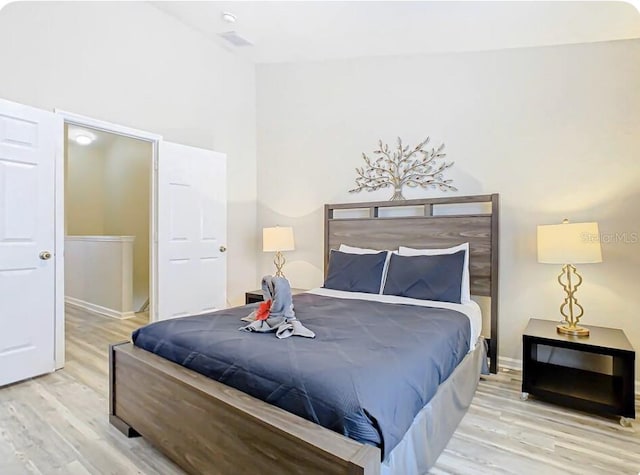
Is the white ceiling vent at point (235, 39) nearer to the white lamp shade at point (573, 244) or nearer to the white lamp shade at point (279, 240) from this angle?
the white lamp shade at point (279, 240)

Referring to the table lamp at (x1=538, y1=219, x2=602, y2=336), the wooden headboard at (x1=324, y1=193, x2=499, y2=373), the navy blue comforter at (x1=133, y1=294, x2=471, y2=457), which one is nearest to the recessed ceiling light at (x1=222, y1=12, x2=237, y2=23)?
the wooden headboard at (x1=324, y1=193, x2=499, y2=373)

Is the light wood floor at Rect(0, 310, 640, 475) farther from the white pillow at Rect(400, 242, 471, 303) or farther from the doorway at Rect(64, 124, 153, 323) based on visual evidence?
the doorway at Rect(64, 124, 153, 323)

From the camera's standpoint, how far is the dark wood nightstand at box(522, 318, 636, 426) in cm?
214

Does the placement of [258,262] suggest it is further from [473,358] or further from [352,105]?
[473,358]

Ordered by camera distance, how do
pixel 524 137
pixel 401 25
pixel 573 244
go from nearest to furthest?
pixel 573 244 → pixel 524 137 → pixel 401 25

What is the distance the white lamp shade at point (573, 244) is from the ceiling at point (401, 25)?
4.86 ft

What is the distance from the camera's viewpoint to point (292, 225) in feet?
14.8

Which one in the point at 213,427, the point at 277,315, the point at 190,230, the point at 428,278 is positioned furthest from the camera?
the point at 190,230

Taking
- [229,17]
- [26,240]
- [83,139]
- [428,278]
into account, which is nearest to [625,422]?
[428,278]

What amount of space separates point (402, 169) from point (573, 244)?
5.38ft

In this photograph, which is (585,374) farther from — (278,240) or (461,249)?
(278,240)

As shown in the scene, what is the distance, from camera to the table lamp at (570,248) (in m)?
2.43

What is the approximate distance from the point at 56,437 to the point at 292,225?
9.88ft

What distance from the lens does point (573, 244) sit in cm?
246
